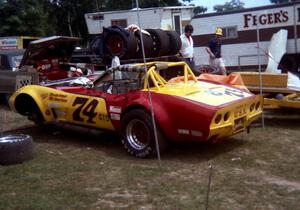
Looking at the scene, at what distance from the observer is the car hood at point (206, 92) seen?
23.8 ft

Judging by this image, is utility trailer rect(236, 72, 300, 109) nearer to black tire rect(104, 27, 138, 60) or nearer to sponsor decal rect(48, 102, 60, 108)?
black tire rect(104, 27, 138, 60)

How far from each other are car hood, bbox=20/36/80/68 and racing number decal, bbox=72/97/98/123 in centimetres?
440

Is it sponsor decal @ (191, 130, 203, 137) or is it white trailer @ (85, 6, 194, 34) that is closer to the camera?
sponsor decal @ (191, 130, 203, 137)

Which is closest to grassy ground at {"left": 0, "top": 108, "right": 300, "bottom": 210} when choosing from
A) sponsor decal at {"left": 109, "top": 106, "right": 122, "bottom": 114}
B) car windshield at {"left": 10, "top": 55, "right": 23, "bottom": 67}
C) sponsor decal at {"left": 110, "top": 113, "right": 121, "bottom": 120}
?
sponsor decal at {"left": 110, "top": 113, "right": 121, "bottom": 120}

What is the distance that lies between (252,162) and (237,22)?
11931mm

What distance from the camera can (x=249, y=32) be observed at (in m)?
18.1

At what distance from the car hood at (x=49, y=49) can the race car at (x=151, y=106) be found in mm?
3681

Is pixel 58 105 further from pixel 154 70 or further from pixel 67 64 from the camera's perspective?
pixel 67 64

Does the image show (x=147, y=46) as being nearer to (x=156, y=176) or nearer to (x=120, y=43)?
(x=120, y=43)

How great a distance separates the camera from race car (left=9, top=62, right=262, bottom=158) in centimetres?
711

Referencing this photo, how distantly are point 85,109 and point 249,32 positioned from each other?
11045 mm

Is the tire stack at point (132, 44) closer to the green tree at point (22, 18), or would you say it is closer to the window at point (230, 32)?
the window at point (230, 32)

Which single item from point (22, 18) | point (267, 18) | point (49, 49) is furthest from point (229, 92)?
point (22, 18)

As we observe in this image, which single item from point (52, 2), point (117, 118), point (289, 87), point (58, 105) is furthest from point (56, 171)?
point (52, 2)
